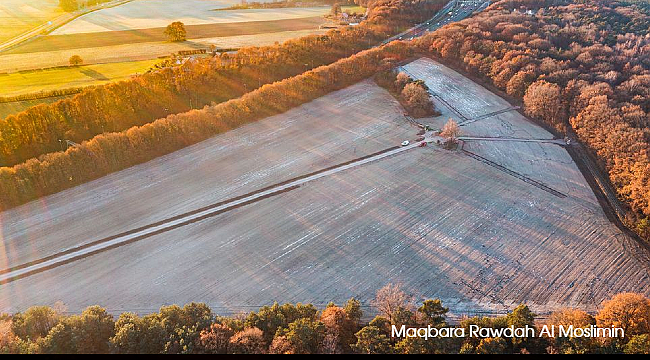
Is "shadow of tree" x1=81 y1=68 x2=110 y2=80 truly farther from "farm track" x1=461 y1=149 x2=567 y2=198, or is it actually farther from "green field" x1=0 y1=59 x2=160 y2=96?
"farm track" x1=461 y1=149 x2=567 y2=198

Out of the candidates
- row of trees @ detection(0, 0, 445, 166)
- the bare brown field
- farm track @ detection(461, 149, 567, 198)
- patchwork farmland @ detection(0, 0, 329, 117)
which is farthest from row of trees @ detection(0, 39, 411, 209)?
the bare brown field

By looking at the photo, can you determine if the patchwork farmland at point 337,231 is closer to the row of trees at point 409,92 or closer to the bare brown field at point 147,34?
the row of trees at point 409,92

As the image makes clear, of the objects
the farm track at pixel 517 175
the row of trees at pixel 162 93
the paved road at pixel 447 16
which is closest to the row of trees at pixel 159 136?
the row of trees at pixel 162 93

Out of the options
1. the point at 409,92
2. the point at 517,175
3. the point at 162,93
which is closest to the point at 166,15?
the point at 162,93

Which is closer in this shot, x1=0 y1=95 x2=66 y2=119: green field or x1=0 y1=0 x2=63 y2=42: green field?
x1=0 y1=95 x2=66 y2=119: green field

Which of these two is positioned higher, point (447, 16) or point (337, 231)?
point (447, 16)

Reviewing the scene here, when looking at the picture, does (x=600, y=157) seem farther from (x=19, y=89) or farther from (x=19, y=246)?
(x=19, y=89)

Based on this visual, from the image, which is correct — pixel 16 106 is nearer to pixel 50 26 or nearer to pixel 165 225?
pixel 165 225
